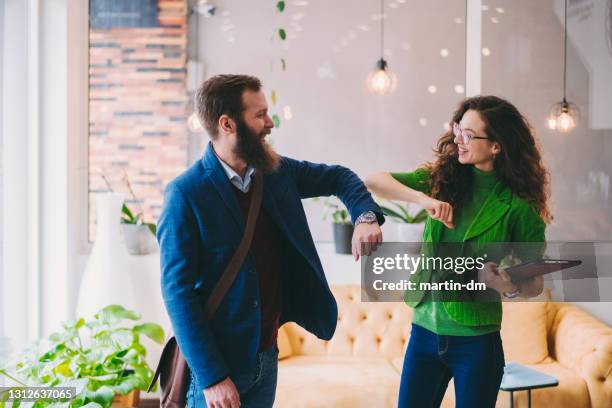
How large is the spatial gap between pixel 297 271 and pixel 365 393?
49.7 inches

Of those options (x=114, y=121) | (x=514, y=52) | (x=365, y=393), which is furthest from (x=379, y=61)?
(x=365, y=393)

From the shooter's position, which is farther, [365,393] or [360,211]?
[365,393]

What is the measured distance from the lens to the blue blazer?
145cm

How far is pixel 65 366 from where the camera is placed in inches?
99.2

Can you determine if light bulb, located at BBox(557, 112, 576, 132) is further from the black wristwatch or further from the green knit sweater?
the black wristwatch

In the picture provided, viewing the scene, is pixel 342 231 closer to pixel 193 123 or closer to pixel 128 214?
pixel 193 123

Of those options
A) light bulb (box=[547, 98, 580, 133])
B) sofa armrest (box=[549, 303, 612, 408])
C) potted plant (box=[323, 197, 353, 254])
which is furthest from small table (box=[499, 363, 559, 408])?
light bulb (box=[547, 98, 580, 133])

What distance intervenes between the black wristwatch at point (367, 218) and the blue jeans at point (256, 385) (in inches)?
16.5

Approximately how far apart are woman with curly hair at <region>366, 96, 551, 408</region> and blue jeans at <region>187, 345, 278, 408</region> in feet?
1.33

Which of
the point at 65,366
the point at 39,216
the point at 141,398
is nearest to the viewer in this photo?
the point at 65,366

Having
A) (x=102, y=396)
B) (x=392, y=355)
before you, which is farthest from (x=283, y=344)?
(x=102, y=396)

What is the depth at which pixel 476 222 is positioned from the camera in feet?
5.40

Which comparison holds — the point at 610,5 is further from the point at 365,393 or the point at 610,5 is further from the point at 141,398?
the point at 141,398

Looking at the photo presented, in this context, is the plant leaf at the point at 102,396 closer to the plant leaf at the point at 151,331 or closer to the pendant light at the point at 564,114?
the plant leaf at the point at 151,331
